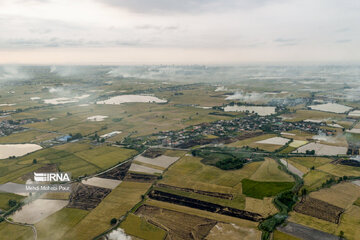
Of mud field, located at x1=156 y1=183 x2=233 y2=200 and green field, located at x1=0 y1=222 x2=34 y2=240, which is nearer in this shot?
green field, located at x1=0 y1=222 x2=34 y2=240

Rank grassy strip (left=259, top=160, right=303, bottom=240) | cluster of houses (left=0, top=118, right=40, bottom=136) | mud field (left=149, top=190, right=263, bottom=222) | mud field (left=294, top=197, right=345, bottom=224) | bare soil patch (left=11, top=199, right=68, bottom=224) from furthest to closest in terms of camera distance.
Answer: cluster of houses (left=0, top=118, right=40, bottom=136) < bare soil patch (left=11, top=199, right=68, bottom=224) < mud field (left=149, top=190, right=263, bottom=222) < mud field (left=294, top=197, right=345, bottom=224) < grassy strip (left=259, top=160, right=303, bottom=240)

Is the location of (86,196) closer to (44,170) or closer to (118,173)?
(118,173)

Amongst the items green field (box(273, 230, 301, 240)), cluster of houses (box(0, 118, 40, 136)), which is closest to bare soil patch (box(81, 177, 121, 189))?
green field (box(273, 230, 301, 240))

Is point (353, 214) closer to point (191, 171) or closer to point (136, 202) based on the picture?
point (191, 171)

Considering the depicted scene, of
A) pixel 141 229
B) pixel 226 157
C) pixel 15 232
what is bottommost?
pixel 15 232

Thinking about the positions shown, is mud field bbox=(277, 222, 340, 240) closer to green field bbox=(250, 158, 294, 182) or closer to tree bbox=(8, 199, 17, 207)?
green field bbox=(250, 158, 294, 182)

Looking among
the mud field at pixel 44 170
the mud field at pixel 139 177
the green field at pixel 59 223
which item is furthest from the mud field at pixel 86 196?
the mud field at pixel 44 170

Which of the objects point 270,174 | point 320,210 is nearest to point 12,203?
point 270,174
